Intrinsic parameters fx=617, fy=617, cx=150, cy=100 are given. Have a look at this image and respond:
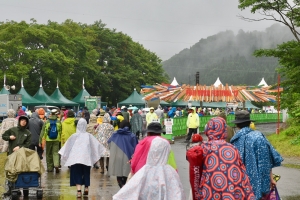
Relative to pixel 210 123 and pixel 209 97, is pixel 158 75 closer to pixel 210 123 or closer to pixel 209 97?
pixel 209 97

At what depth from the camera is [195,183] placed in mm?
6691

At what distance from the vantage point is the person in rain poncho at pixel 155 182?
6867 millimetres

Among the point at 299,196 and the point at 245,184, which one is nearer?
the point at 245,184

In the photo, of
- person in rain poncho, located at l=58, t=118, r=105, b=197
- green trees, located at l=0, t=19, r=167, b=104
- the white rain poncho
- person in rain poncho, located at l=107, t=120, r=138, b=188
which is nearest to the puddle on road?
person in rain poncho, located at l=58, t=118, r=105, b=197

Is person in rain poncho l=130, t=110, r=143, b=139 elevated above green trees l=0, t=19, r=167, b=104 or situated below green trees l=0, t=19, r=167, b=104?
below

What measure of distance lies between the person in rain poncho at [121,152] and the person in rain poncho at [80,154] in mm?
378

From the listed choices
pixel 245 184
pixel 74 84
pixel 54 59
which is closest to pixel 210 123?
pixel 245 184

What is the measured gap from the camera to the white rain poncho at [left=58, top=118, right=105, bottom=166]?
1135 cm

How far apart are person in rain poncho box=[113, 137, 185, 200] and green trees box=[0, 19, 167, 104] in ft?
167

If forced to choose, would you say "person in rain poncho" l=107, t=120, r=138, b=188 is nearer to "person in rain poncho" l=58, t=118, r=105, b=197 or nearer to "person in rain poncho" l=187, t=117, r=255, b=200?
"person in rain poncho" l=58, t=118, r=105, b=197

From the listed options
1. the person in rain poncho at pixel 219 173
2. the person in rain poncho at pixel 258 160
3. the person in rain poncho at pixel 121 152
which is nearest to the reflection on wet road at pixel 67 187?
the person in rain poncho at pixel 121 152

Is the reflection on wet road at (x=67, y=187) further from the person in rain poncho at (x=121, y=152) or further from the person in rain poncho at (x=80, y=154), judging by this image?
the person in rain poncho at (x=121, y=152)

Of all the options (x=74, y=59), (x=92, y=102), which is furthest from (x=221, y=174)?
(x=74, y=59)

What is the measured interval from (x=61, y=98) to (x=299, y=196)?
4542cm
